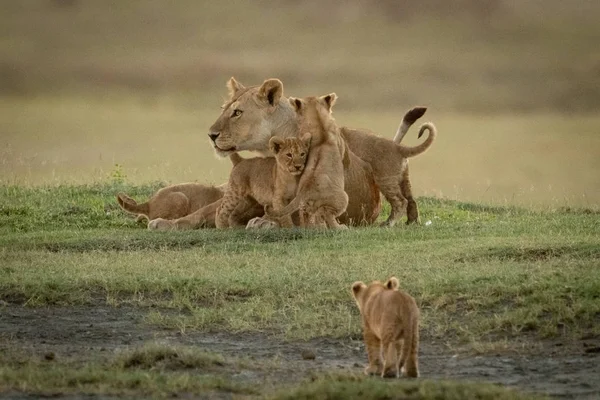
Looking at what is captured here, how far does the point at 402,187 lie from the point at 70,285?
4.58m

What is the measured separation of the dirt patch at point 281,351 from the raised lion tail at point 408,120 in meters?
5.31

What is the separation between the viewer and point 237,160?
38.5ft

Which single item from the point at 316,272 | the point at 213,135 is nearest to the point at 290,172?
the point at 213,135

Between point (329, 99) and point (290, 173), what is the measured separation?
0.94 meters

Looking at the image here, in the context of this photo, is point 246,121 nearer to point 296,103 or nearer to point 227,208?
point 296,103

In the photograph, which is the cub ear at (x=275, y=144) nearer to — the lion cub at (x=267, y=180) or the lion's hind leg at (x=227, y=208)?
the lion cub at (x=267, y=180)

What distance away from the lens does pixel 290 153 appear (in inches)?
428

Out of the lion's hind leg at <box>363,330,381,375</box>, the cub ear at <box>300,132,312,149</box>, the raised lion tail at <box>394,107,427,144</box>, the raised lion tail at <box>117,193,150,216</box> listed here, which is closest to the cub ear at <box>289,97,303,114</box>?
the cub ear at <box>300,132,312,149</box>

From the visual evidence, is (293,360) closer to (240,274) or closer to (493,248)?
(240,274)

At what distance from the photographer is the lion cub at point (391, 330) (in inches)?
211

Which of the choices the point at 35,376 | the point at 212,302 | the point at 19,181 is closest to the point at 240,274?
the point at 212,302

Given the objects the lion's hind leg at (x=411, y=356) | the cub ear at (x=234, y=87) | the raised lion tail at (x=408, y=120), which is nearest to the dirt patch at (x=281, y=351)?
the lion's hind leg at (x=411, y=356)

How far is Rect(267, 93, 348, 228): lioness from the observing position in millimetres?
10961

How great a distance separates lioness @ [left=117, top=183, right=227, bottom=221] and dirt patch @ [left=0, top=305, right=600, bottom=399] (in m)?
4.18
